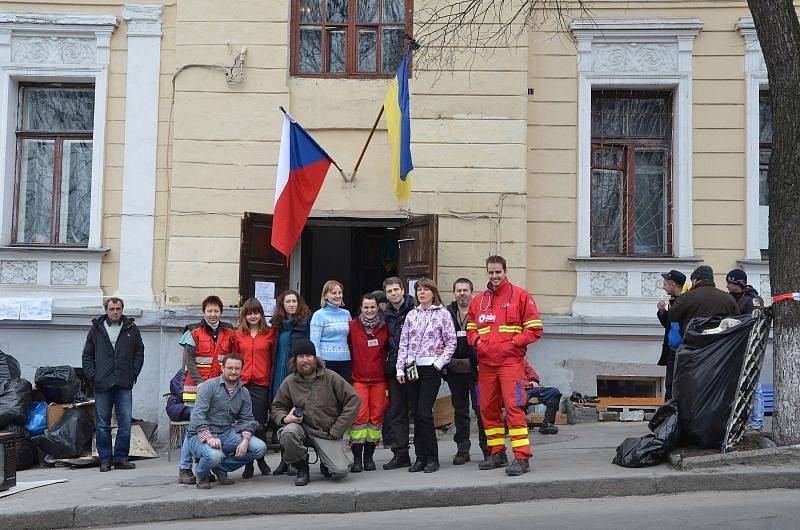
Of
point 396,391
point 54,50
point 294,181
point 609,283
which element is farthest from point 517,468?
point 54,50

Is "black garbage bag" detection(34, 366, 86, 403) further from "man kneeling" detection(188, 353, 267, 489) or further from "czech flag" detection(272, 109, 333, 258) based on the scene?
→ "man kneeling" detection(188, 353, 267, 489)

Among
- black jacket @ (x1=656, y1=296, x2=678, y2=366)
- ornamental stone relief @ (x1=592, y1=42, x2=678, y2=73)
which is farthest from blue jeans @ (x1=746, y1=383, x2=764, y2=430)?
ornamental stone relief @ (x1=592, y1=42, x2=678, y2=73)

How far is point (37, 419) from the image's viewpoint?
1087cm

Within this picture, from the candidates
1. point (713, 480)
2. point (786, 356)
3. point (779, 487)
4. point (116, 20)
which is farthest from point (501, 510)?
point (116, 20)

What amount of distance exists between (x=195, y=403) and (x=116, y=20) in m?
6.25

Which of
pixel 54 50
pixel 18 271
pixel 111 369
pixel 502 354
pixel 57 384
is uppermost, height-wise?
pixel 54 50

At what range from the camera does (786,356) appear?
849cm

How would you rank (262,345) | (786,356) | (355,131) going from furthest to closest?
(355,131)
(262,345)
(786,356)

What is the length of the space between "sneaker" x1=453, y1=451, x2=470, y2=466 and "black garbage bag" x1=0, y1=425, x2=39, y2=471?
4944mm

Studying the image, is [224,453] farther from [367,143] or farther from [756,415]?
[756,415]

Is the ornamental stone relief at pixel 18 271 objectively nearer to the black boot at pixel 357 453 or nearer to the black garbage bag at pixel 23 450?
the black garbage bag at pixel 23 450

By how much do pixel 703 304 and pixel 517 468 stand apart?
2656 mm

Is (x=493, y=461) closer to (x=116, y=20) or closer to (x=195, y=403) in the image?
(x=195, y=403)

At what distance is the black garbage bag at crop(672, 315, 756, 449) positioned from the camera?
8.37m
